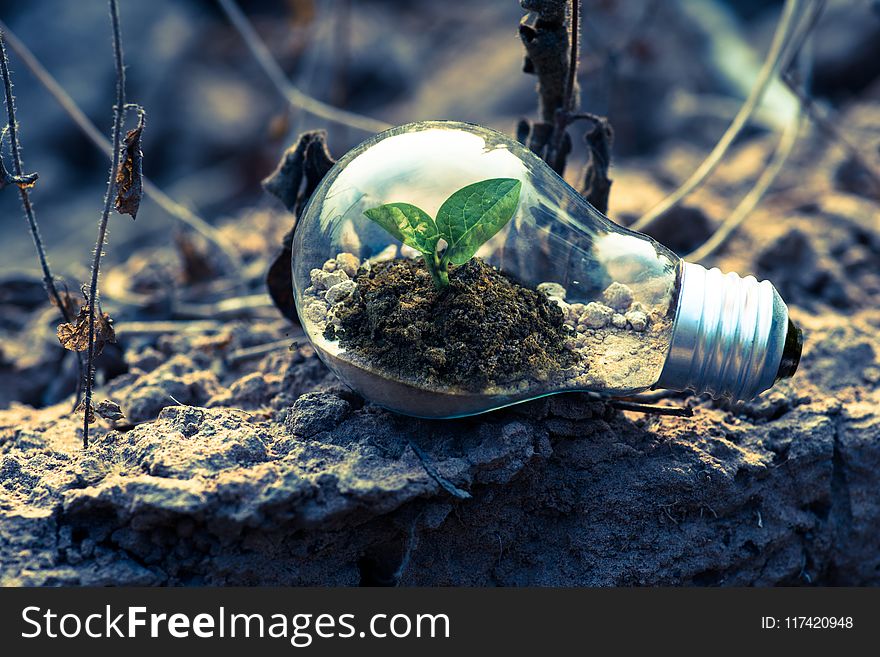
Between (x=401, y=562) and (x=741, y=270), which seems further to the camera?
(x=741, y=270)

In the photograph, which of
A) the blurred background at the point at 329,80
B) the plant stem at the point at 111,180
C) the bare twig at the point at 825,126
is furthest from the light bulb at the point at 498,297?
the blurred background at the point at 329,80

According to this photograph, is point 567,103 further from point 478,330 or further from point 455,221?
point 478,330

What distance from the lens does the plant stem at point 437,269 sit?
184 centimetres

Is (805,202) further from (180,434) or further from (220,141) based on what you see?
(220,141)

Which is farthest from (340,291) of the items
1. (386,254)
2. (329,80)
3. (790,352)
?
(329,80)

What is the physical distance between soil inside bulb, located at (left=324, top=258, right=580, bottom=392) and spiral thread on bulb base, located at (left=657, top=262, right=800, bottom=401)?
232mm

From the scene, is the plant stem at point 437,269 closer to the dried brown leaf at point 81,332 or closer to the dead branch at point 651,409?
the dead branch at point 651,409

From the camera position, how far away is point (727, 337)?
1843mm

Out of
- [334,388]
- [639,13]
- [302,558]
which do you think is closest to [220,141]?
[639,13]

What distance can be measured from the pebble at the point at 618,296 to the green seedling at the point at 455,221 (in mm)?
300

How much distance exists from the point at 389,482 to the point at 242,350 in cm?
89

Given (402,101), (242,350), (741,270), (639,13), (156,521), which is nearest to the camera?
(156,521)

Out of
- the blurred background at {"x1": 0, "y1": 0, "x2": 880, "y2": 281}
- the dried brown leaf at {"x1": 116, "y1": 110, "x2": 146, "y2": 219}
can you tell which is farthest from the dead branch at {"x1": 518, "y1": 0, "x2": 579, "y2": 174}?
the blurred background at {"x1": 0, "y1": 0, "x2": 880, "y2": 281}

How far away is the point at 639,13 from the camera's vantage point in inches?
200
